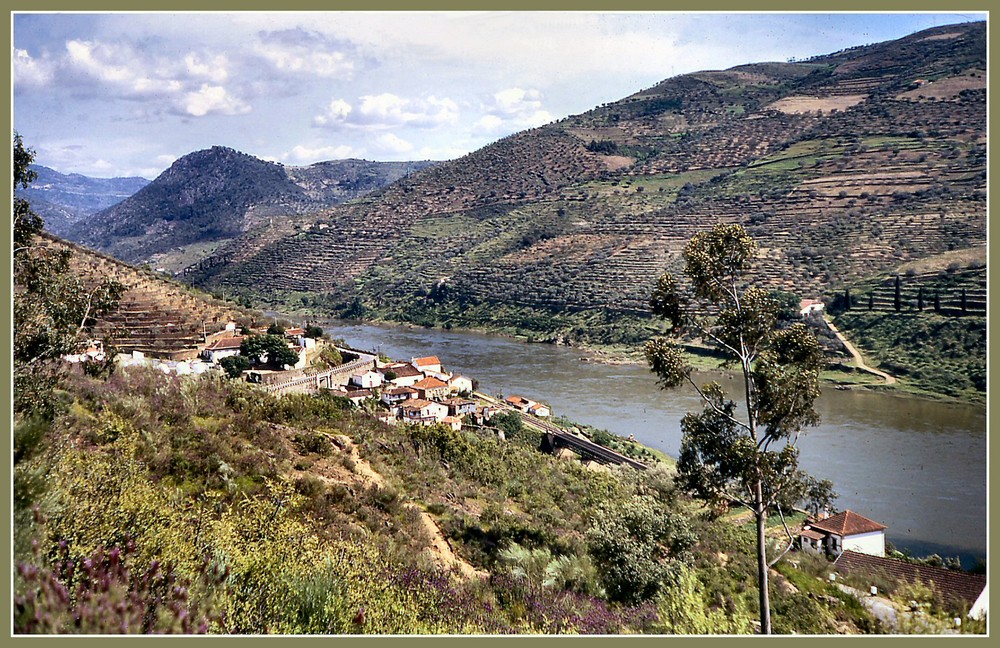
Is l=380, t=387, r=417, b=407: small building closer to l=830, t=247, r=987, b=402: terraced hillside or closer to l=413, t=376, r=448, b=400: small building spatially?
l=413, t=376, r=448, b=400: small building

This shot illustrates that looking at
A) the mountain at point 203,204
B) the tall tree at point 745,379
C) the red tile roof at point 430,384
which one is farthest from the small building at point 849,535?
the mountain at point 203,204

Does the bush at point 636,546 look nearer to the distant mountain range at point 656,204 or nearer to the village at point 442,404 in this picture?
the village at point 442,404

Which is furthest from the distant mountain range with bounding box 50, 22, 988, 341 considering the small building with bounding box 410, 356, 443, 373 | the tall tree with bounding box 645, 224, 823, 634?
the tall tree with bounding box 645, 224, 823, 634

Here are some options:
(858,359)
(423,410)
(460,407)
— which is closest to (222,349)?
(423,410)

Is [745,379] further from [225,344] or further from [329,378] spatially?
[225,344]

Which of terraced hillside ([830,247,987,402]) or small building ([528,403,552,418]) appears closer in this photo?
small building ([528,403,552,418])

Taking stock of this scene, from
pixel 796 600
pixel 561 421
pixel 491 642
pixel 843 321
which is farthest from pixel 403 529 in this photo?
pixel 843 321

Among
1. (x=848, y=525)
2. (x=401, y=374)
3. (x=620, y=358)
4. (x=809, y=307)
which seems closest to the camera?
(x=848, y=525)
